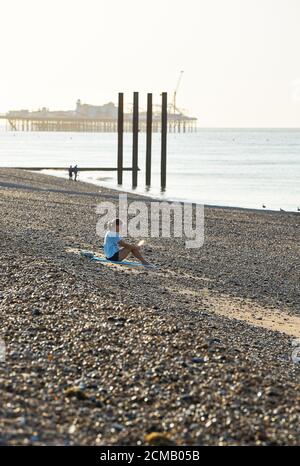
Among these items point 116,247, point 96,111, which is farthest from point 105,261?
point 96,111

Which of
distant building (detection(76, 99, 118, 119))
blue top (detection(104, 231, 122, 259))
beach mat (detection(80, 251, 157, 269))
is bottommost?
beach mat (detection(80, 251, 157, 269))

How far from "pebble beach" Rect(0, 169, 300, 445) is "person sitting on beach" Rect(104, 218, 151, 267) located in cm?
29

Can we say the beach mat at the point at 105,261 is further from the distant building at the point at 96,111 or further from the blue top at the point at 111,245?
the distant building at the point at 96,111

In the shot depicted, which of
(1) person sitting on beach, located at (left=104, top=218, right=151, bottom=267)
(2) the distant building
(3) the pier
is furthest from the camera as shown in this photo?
(2) the distant building

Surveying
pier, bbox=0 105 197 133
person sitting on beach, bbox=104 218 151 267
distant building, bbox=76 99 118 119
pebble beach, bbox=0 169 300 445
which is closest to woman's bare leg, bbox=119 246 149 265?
person sitting on beach, bbox=104 218 151 267

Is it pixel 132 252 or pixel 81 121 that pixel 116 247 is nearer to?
pixel 132 252

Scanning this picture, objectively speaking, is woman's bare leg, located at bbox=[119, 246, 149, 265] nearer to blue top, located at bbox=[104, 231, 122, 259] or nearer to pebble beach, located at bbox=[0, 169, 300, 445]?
blue top, located at bbox=[104, 231, 122, 259]

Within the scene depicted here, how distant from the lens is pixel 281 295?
10.3m

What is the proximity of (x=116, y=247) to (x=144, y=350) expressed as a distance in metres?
4.78

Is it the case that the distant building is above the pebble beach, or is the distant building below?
above

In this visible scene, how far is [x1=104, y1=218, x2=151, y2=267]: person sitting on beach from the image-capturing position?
10.5 metres

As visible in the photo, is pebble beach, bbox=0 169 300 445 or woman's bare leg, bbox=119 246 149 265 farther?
woman's bare leg, bbox=119 246 149 265

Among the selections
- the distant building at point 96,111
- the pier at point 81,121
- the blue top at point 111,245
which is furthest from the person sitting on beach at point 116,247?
the distant building at point 96,111
